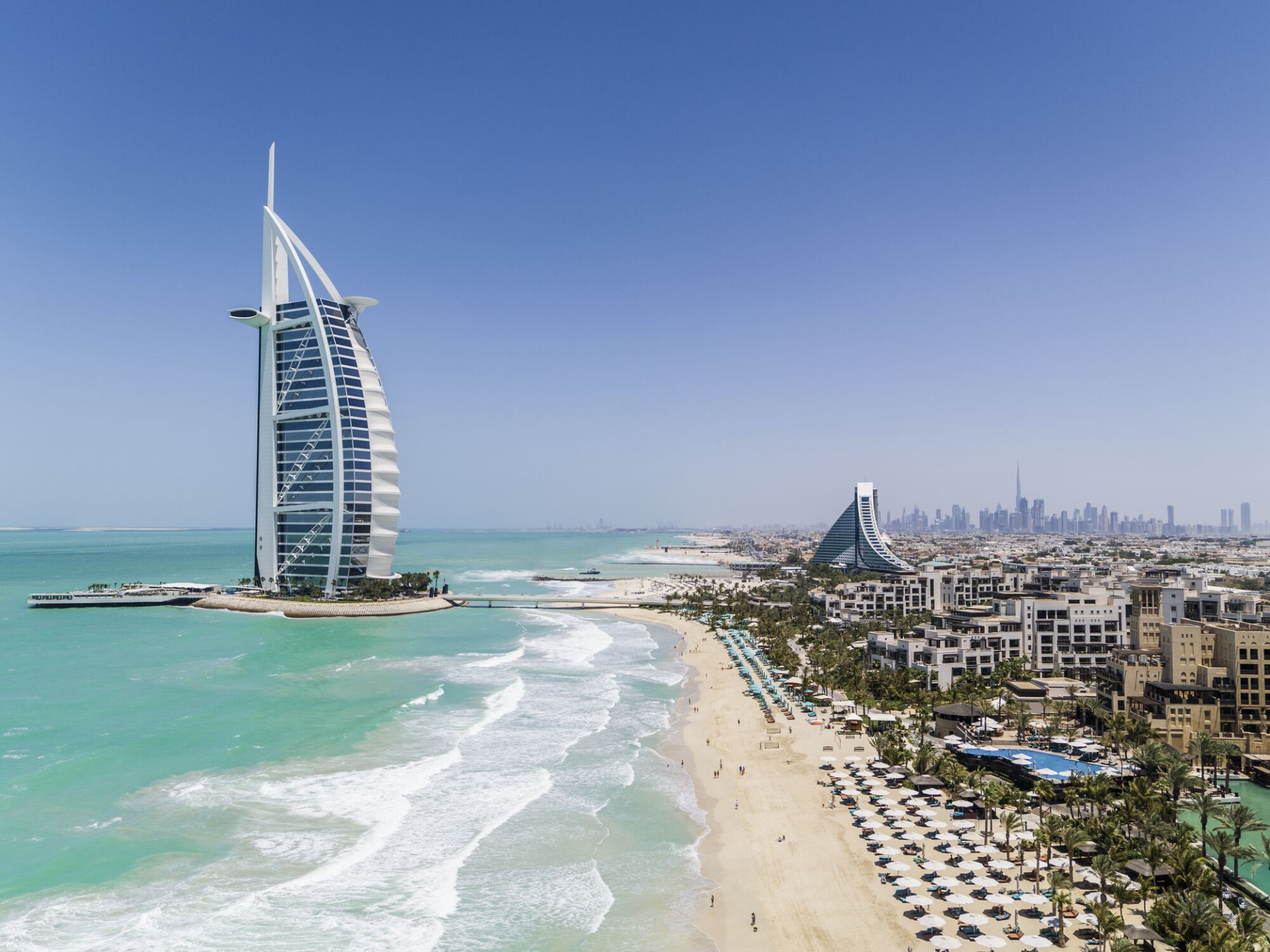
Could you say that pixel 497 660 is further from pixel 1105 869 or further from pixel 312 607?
pixel 1105 869

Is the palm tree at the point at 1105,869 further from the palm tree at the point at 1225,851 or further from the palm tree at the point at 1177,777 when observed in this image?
Result: the palm tree at the point at 1177,777

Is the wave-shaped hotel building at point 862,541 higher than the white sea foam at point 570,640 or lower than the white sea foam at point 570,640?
higher

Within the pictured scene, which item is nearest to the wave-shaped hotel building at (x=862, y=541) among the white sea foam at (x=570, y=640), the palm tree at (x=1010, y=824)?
the white sea foam at (x=570, y=640)

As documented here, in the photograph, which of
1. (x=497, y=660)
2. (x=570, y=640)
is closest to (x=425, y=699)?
(x=497, y=660)

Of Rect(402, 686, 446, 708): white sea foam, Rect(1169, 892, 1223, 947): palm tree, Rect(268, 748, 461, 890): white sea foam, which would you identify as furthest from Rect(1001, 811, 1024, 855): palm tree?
Rect(402, 686, 446, 708): white sea foam

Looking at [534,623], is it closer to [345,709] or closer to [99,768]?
[345,709]

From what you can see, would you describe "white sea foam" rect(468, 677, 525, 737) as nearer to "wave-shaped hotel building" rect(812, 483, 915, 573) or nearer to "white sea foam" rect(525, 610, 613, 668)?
"white sea foam" rect(525, 610, 613, 668)

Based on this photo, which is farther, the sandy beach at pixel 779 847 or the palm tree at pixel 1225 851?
the palm tree at pixel 1225 851
